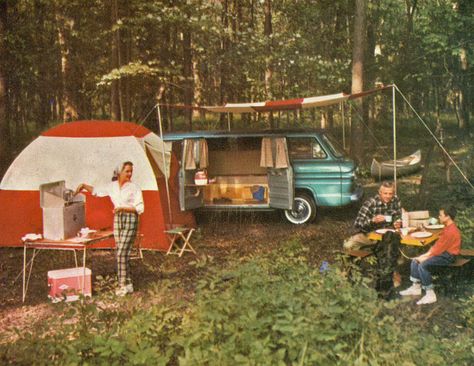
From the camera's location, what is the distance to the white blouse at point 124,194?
7.45m

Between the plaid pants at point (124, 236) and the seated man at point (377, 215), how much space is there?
264 centimetres

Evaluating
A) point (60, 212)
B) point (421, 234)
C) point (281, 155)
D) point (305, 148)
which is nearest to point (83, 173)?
point (60, 212)

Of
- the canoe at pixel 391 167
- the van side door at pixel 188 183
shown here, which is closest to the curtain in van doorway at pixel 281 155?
the van side door at pixel 188 183

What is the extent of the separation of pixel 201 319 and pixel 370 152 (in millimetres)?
21474

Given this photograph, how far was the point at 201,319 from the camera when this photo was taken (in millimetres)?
4379

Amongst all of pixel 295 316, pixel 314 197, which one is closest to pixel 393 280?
pixel 295 316

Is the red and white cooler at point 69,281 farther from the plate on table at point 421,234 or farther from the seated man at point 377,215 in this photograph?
the plate on table at point 421,234

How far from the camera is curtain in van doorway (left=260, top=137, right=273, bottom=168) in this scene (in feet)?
38.3

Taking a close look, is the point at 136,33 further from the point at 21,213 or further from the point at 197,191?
the point at 21,213

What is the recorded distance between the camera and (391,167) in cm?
1587

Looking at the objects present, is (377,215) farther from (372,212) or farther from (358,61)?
(358,61)

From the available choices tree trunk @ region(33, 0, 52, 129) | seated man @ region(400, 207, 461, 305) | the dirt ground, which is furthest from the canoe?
tree trunk @ region(33, 0, 52, 129)

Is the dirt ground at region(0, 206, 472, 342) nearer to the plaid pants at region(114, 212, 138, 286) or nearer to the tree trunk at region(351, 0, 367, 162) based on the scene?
the plaid pants at region(114, 212, 138, 286)

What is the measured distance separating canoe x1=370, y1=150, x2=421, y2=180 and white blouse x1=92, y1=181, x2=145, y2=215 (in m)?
9.17
